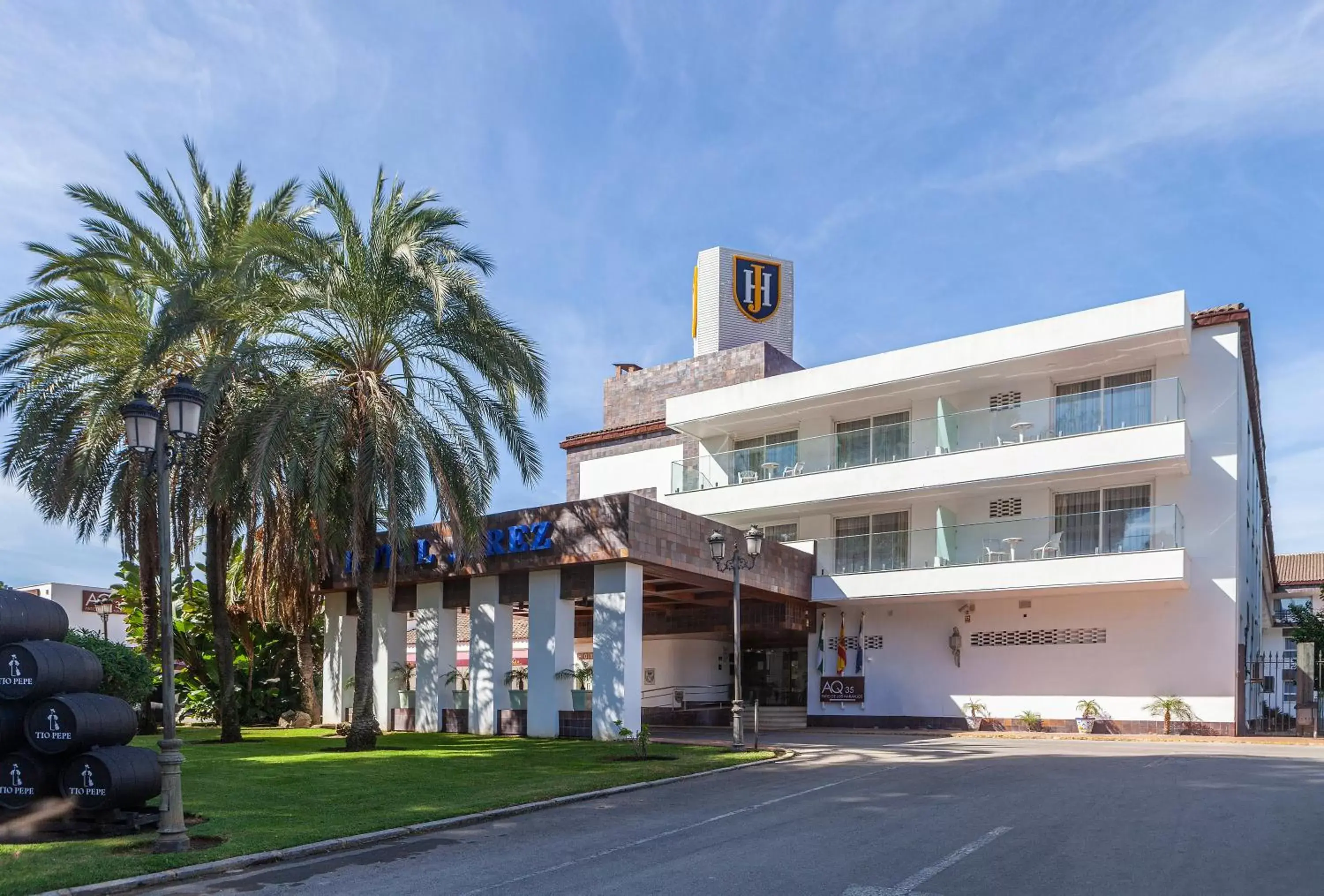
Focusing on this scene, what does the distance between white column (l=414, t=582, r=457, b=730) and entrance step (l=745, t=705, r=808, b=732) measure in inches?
376

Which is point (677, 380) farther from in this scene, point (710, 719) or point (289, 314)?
point (289, 314)

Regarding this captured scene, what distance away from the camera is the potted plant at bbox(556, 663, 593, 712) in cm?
2534

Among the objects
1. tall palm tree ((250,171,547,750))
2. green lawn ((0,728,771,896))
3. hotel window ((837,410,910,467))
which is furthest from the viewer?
hotel window ((837,410,910,467))

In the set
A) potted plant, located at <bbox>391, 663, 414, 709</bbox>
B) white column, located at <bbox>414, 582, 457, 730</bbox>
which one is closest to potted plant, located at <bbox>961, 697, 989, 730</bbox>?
white column, located at <bbox>414, 582, 457, 730</bbox>

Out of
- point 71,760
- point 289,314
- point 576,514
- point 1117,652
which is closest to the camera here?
point 71,760

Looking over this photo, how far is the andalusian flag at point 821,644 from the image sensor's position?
33.2 metres

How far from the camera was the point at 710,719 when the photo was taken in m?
34.3

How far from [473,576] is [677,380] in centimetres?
1459

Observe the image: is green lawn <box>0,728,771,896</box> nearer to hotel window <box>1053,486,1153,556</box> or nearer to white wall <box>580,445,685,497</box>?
hotel window <box>1053,486,1153,556</box>

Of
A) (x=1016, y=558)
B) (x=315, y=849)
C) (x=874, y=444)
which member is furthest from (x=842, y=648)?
(x=315, y=849)

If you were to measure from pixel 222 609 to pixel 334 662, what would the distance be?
312 inches

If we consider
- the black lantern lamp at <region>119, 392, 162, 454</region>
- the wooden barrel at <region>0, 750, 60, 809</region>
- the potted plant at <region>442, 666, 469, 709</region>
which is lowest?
the potted plant at <region>442, 666, 469, 709</region>

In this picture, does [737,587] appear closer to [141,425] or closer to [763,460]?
[763,460]

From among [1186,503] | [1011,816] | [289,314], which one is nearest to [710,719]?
[1186,503]
